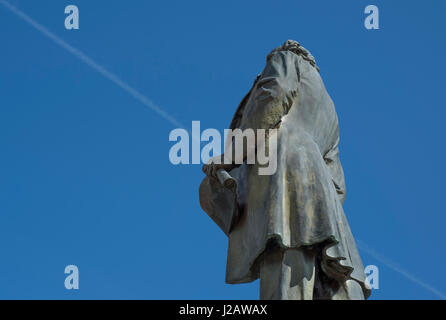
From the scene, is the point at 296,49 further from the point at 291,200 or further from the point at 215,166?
the point at 291,200

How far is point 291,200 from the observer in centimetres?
1132

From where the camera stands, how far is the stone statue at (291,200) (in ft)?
36.1

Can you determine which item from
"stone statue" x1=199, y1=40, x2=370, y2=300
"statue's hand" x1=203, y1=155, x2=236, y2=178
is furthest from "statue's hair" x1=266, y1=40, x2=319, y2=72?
"statue's hand" x1=203, y1=155, x2=236, y2=178

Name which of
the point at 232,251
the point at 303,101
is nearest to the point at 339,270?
the point at 232,251

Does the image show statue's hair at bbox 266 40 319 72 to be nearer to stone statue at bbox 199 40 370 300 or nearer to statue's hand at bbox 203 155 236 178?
stone statue at bbox 199 40 370 300

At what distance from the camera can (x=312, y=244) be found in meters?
11.0

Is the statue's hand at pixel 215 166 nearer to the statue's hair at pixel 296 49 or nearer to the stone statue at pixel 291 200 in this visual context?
the stone statue at pixel 291 200

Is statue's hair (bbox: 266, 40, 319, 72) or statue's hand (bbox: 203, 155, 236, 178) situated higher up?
statue's hair (bbox: 266, 40, 319, 72)

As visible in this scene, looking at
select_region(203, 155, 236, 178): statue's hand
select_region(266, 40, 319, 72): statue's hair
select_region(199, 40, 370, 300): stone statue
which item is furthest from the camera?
select_region(266, 40, 319, 72): statue's hair

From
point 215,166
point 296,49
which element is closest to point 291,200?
point 215,166

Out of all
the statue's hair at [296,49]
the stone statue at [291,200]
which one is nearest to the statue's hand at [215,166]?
the stone statue at [291,200]

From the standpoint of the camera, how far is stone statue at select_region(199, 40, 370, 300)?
1099 cm
